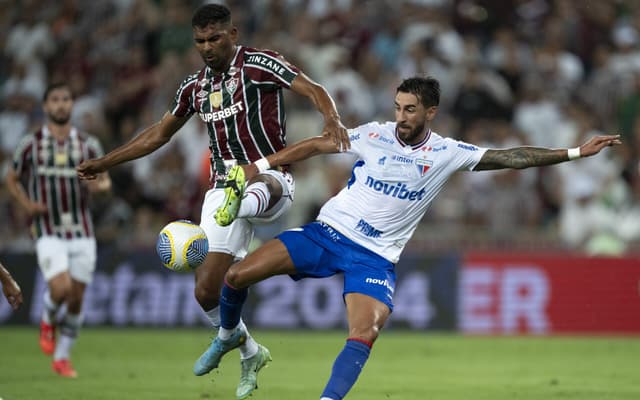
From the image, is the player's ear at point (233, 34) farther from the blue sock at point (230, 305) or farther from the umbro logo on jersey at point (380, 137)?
the blue sock at point (230, 305)

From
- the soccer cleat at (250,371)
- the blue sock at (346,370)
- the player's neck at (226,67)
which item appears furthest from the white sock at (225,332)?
the player's neck at (226,67)

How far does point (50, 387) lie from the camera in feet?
36.8

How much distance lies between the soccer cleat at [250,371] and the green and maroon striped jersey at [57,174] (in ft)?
13.7

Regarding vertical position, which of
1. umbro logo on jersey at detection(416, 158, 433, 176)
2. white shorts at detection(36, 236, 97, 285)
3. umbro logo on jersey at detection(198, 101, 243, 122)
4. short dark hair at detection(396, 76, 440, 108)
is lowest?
white shorts at detection(36, 236, 97, 285)

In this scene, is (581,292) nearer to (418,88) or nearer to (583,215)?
(583,215)

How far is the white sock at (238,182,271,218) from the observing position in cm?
889

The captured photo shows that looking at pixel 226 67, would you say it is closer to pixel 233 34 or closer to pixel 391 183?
pixel 233 34

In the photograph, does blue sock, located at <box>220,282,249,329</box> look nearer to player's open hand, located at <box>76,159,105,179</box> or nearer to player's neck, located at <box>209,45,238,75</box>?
player's open hand, located at <box>76,159,105,179</box>

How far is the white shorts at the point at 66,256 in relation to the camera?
13188mm

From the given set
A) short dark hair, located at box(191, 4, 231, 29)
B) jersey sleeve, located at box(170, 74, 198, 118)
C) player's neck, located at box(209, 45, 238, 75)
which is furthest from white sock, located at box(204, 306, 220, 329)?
short dark hair, located at box(191, 4, 231, 29)

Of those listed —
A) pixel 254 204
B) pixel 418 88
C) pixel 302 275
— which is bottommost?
pixel 302 275

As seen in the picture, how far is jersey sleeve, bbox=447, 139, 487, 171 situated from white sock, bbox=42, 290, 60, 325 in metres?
6.00

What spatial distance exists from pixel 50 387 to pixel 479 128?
9.64 meters

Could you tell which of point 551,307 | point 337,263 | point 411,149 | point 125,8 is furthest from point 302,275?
point 125,8
